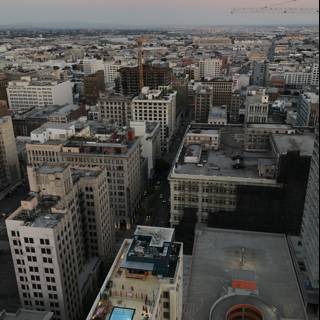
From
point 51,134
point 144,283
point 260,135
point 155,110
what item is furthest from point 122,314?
point 155,110

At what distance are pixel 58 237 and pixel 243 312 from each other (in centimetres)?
3911

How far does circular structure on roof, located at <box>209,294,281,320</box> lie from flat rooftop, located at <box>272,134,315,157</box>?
46.5 meters

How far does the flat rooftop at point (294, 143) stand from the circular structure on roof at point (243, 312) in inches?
1895

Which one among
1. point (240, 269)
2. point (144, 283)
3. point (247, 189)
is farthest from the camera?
point (247, 189)

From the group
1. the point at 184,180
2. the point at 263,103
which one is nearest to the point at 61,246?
the point at 184,180

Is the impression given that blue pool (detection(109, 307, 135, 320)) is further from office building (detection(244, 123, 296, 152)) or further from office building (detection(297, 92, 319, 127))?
office building (detection(297, 92, 319, 127))

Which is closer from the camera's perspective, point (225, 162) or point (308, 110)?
point (225, 162)

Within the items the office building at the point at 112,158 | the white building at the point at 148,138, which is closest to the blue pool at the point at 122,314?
the office building at the point at 112,158

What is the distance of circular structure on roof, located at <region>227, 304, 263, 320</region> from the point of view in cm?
7044

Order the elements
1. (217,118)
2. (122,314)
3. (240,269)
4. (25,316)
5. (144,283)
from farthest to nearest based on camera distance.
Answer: (217,118) → (240,269) → (25,316) → (144,283) → (122,314)

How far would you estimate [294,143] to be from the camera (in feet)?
369

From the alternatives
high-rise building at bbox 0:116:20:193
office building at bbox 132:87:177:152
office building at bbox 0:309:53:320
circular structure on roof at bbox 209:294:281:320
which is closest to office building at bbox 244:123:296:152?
office building at bbox 132:87:177:152

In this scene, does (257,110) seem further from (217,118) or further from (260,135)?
(260,135)

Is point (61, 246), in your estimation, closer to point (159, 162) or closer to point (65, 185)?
point (65, 185)
